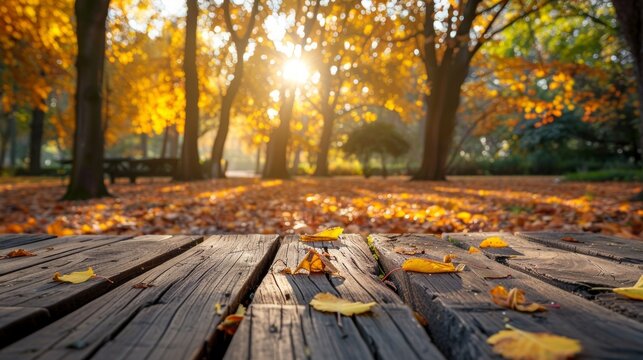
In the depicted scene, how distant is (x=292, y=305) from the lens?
1083 millimetres

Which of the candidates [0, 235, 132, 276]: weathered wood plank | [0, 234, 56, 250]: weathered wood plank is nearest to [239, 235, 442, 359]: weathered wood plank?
[0, 235, 132, 276]: weathered wood plank

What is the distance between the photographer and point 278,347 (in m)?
0.84

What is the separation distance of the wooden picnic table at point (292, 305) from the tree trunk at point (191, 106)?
12906 mm

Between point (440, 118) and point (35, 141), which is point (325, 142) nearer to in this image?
point (440, 118)

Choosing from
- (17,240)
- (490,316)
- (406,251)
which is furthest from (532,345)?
(17,240)

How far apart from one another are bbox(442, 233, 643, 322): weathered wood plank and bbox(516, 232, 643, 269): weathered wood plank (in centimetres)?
10

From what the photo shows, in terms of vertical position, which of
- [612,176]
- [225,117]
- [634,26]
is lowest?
[612,176]

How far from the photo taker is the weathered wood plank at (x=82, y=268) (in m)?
1.10

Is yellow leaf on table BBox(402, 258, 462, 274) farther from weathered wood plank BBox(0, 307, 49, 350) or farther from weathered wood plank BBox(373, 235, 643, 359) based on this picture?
weathered wood plank BBox(0, 307, 49, 350)

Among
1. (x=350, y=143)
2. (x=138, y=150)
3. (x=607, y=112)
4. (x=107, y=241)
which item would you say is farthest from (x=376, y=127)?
(x=138, y=150)

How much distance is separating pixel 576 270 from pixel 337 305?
91 centimetres

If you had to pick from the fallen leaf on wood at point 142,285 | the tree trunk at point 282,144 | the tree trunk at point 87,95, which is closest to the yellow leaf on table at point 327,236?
the fallen leaf on wood at point 142,285

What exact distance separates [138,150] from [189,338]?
53.3 metres

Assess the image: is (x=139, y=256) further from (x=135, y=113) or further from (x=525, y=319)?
(x=135, y=113)
